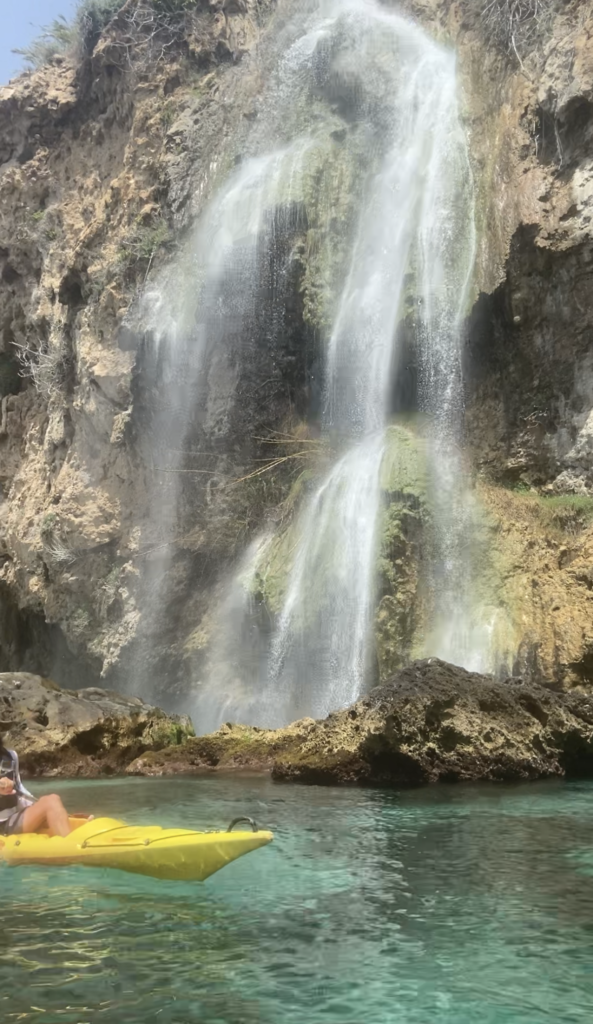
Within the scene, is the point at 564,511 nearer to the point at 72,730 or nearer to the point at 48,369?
the point at 72,730

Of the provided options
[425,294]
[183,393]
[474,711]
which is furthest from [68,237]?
[474,711]

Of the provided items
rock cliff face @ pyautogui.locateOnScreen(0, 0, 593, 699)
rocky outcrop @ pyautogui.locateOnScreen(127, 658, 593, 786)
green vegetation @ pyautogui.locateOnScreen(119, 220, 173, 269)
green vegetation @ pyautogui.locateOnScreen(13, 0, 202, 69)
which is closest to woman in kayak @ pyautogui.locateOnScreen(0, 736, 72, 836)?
rocky outcrop @ pyautogui.locateOnScreen(127, 658, 593, 786)

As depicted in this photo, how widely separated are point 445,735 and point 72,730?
493 cm

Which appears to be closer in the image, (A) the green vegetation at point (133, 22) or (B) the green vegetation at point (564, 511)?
(B) the green vegetation at point (564, 511)

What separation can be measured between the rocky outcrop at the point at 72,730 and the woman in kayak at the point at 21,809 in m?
4.06

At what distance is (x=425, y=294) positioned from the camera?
1534 centimetres

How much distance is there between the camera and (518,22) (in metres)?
16.2

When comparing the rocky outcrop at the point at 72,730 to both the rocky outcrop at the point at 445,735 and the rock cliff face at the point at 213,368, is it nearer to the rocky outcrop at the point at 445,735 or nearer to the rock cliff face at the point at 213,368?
the rocky outcrop at the point at 445,735

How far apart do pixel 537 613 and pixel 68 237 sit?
49.6 ft

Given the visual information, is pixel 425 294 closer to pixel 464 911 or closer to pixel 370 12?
pixel 370 12

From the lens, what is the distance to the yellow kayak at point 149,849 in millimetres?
4949

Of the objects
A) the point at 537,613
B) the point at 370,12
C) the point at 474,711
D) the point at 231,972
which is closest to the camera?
the point at 231,972

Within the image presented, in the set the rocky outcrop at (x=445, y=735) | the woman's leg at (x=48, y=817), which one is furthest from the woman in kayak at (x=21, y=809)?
A: the rocky outcrop at (x=445, y=735)

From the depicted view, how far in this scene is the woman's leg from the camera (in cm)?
609
